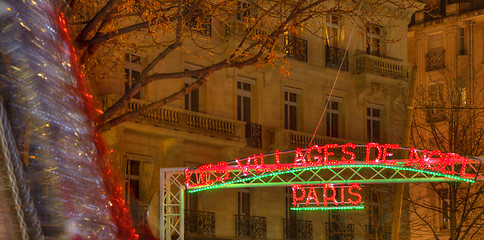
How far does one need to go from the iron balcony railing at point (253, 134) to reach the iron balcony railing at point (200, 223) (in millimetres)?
3216

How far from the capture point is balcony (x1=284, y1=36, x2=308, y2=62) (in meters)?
32.2

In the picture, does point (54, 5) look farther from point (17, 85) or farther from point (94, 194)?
point (94, 194)

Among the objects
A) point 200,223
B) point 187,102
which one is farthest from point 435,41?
point 200,223

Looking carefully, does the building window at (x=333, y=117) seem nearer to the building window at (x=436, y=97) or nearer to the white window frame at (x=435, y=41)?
the building window at (x=436, y=97)

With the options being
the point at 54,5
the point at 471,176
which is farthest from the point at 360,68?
the point at 54,5

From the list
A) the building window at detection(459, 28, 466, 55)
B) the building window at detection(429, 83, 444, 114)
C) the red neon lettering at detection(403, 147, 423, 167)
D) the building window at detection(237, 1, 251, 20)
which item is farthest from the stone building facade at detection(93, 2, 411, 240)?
the building window at detection(459, 28, 466, 55)

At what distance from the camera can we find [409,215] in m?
34.7

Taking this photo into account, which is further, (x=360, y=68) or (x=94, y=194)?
(x=360, y=68)

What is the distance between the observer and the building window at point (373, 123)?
116 ft

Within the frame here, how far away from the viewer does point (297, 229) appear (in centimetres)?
3212

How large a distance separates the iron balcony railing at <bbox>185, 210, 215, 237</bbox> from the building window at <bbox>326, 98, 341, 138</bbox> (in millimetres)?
7204

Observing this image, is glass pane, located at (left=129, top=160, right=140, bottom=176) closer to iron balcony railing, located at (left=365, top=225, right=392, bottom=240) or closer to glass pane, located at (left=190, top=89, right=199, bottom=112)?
glass pane, located at (left=190, top=89, right=199, bottom=112)

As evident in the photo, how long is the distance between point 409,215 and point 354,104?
188 inches

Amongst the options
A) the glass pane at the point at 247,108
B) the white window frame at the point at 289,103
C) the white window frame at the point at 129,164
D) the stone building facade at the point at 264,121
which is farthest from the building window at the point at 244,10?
the white window frame at the point at 129,164
